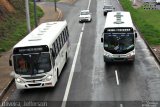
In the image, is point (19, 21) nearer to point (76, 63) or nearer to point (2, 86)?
point (76, 63)

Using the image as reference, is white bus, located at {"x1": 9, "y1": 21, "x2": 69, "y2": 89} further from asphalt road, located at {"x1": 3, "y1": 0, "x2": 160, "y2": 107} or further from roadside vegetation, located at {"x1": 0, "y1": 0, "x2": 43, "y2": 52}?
roadside vegetation, located at {"x1": 0, "y1": 0, "x2": 43, "y2": 52}

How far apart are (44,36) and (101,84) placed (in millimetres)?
5198

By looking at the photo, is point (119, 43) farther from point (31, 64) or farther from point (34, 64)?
point (31, 64)

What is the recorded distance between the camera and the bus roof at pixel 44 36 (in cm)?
2703


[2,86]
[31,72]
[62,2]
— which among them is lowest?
[62,2]

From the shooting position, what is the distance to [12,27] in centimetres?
4959

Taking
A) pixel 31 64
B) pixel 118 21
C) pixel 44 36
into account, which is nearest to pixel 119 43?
pixel 118 21

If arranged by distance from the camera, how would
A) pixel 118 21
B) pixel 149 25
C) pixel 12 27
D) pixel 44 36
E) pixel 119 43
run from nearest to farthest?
pixel 44 36 → pixel 119 43 → pixel 118 21 → pixel 12 27 → pixel 149 25

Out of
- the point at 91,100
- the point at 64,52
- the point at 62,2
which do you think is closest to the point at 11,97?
the point at 91,100

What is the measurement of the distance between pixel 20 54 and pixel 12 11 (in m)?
31.4

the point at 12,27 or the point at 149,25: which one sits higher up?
the point at 12,27

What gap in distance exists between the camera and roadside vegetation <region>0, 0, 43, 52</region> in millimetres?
42500

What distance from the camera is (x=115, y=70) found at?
3139 centimetres

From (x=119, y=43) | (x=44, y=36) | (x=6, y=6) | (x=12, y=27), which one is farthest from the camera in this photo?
(x=6, y=6)
